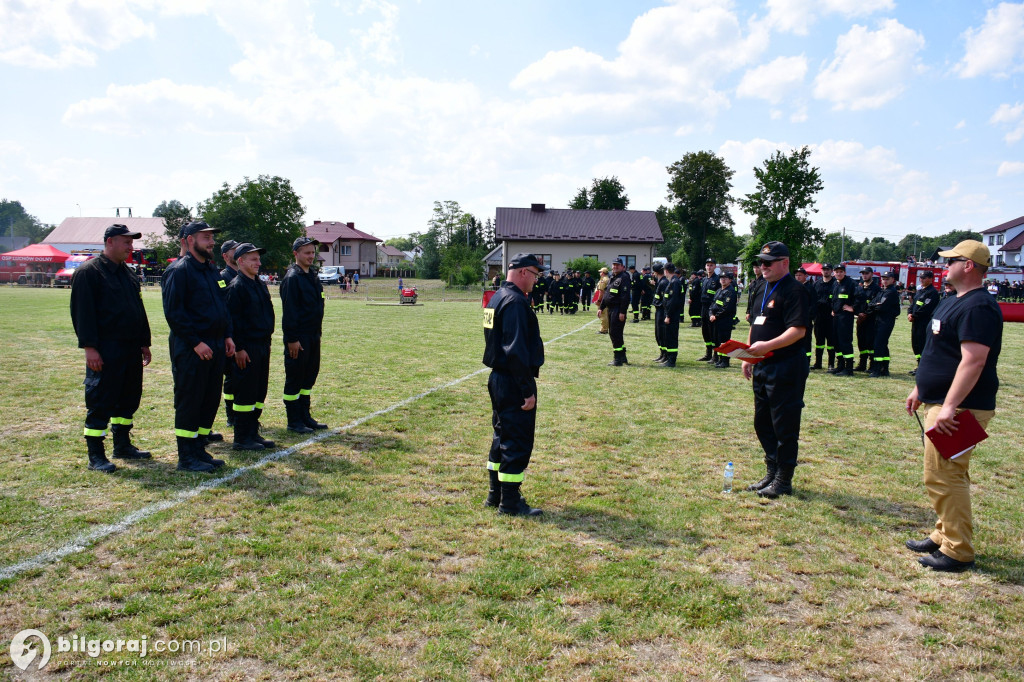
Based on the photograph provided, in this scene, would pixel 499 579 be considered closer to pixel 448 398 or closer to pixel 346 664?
pixel 346 664

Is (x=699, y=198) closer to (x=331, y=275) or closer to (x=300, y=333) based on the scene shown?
(x=331, y=275)

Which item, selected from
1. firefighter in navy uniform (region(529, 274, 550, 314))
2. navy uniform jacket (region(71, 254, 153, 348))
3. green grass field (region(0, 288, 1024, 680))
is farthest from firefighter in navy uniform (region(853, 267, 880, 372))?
firefighter in navy uniform (region(529, 274, 550, 314))

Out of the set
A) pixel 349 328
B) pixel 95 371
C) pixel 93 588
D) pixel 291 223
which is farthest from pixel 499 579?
pixel 291 223

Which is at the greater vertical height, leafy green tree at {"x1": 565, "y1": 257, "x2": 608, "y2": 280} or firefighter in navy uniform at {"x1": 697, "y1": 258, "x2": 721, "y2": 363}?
leafy green tree at {"x1": 565, "y1": 257, "x2": 608, "y2": 280}

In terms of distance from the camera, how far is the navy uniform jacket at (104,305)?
18.4 feet

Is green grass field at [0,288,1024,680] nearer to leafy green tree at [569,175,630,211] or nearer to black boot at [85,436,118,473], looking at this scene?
black boot at [85,436,118,473]

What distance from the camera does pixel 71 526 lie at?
4.42 metres

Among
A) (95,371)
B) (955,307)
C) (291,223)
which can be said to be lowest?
(95,371)

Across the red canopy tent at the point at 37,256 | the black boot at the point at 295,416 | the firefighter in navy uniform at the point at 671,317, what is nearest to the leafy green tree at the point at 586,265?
the firefighter in navy uniform at the point at 671,317

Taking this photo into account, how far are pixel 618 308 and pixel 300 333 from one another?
7.50m

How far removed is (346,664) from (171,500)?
9.07 ft

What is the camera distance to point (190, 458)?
5.74 m

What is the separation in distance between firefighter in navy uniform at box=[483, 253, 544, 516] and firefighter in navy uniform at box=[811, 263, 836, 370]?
Result: 384 inches

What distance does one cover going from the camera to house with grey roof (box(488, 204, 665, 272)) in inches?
2314
